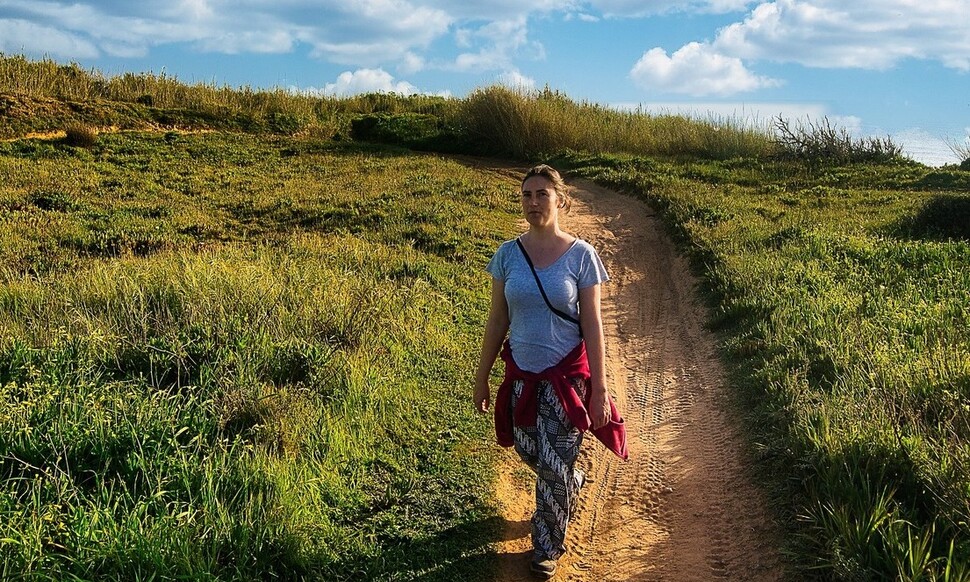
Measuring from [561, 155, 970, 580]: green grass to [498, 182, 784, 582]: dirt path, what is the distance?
24 cm

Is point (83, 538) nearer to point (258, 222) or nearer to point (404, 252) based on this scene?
point (404, 252)

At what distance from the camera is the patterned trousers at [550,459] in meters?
3.43

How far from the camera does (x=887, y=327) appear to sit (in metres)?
5.54

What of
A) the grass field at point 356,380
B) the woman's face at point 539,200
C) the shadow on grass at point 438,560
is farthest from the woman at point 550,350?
the grass field at point 356,380

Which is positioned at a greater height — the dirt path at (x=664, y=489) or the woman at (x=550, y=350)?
the woman at (x=550, y=350)

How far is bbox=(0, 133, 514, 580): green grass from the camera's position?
315 cm

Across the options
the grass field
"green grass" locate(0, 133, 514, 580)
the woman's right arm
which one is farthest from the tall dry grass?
the woman's right arm

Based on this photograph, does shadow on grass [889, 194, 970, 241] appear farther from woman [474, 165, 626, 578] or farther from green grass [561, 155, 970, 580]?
woman [474, 165, 626, 578]

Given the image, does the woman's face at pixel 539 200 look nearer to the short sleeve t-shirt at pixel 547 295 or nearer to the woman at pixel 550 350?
the woman at pixel 550 350

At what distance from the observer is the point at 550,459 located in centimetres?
347

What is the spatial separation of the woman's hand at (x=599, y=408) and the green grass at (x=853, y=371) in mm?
1107

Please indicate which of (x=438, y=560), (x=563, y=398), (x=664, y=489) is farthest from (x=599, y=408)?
(x=664, y=489)

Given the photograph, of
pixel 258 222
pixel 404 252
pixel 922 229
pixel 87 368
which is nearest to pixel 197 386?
pixel 87 368

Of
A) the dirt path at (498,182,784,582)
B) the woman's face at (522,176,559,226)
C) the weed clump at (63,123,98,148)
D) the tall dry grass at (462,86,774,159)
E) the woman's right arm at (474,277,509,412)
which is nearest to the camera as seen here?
the woman's face at (522,176,559,226)
